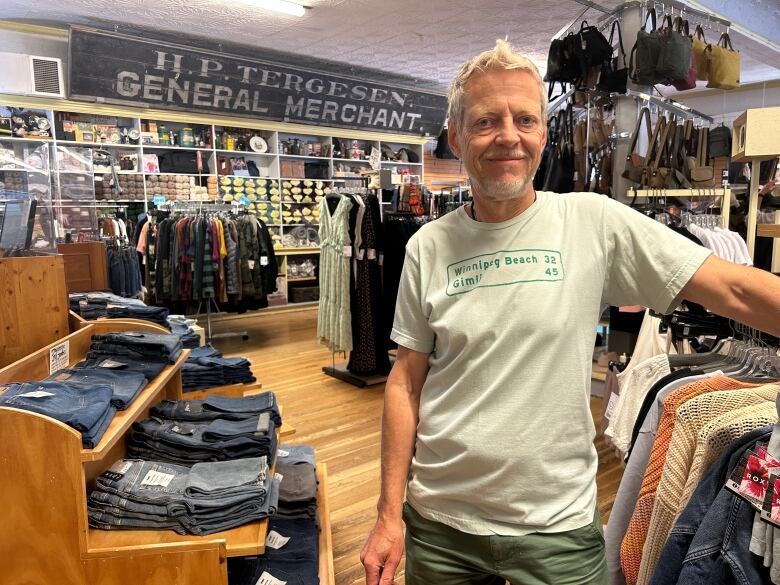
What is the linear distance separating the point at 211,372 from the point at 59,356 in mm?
924

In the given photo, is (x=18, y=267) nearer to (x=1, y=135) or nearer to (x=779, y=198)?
(x=779, y=198)

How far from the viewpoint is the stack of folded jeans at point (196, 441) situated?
1899mm

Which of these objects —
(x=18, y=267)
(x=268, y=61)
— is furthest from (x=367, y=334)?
(x=268, y=61)

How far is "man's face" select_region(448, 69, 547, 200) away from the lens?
1.07 m

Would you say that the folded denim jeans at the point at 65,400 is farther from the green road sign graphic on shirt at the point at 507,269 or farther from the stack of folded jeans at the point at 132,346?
the green road sign graphic on shirt at the point at 507,269

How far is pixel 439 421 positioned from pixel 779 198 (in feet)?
5.91

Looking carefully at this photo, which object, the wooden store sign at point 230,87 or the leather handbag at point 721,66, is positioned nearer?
the leather handbag at point 721,66

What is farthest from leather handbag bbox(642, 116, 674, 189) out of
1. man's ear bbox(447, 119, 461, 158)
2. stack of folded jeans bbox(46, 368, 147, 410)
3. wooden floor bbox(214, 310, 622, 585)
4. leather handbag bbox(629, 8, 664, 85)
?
stack of folded jeans bbox(46, 368, 147, 410)

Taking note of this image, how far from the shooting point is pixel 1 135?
616cm

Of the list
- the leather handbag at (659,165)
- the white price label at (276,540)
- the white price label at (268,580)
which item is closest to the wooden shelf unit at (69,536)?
the white price label at (268,580)

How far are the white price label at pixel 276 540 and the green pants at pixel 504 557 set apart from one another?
967mm

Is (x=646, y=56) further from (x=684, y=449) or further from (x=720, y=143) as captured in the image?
(x=684, y=449)

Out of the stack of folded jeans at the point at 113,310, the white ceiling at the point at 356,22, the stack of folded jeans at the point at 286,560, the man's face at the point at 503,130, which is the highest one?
the white ceiling at the point at 356,22

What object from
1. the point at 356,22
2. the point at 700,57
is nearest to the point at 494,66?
the point at 700,57
